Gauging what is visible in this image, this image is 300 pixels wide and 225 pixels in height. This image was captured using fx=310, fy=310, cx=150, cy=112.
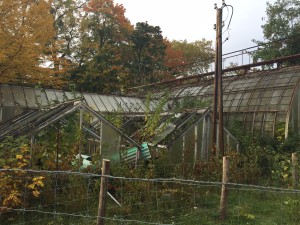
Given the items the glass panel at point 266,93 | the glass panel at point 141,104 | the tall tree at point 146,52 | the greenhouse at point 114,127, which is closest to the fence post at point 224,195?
the greenhouse at point 114,127

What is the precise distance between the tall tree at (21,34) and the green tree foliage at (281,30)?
19.5 m

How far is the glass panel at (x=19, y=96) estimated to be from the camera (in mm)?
15992

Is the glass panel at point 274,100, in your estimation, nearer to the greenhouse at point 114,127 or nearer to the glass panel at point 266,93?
the glass panel at point 266,93

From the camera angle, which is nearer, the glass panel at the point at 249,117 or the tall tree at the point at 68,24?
the glass panel at the point at 249,117

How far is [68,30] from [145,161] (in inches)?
1016

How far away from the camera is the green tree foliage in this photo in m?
26.9

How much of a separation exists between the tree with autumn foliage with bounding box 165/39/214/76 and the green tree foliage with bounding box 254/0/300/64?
954cm

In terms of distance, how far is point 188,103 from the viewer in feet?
60.4

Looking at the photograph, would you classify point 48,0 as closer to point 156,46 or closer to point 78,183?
point 78,183

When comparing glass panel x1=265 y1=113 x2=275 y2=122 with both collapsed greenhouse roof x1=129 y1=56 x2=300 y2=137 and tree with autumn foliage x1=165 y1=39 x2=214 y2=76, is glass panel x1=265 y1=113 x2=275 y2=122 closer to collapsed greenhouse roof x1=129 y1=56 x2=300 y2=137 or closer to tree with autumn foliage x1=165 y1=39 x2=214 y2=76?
collapsed greenhouse roof x1=129 y1=56 x2=300 y2=137

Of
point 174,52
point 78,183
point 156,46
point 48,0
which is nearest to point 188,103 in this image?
point 48,0

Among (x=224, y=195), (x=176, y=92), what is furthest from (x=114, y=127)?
(x=176, y=92)

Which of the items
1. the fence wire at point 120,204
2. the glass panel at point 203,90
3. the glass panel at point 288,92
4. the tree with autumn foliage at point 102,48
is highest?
the tree with autumn foliage at point 102,48

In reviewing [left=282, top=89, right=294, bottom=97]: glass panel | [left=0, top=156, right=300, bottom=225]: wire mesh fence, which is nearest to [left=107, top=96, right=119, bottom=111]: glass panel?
[left=282, top=89, right=294, bottom=97]: glass panel
